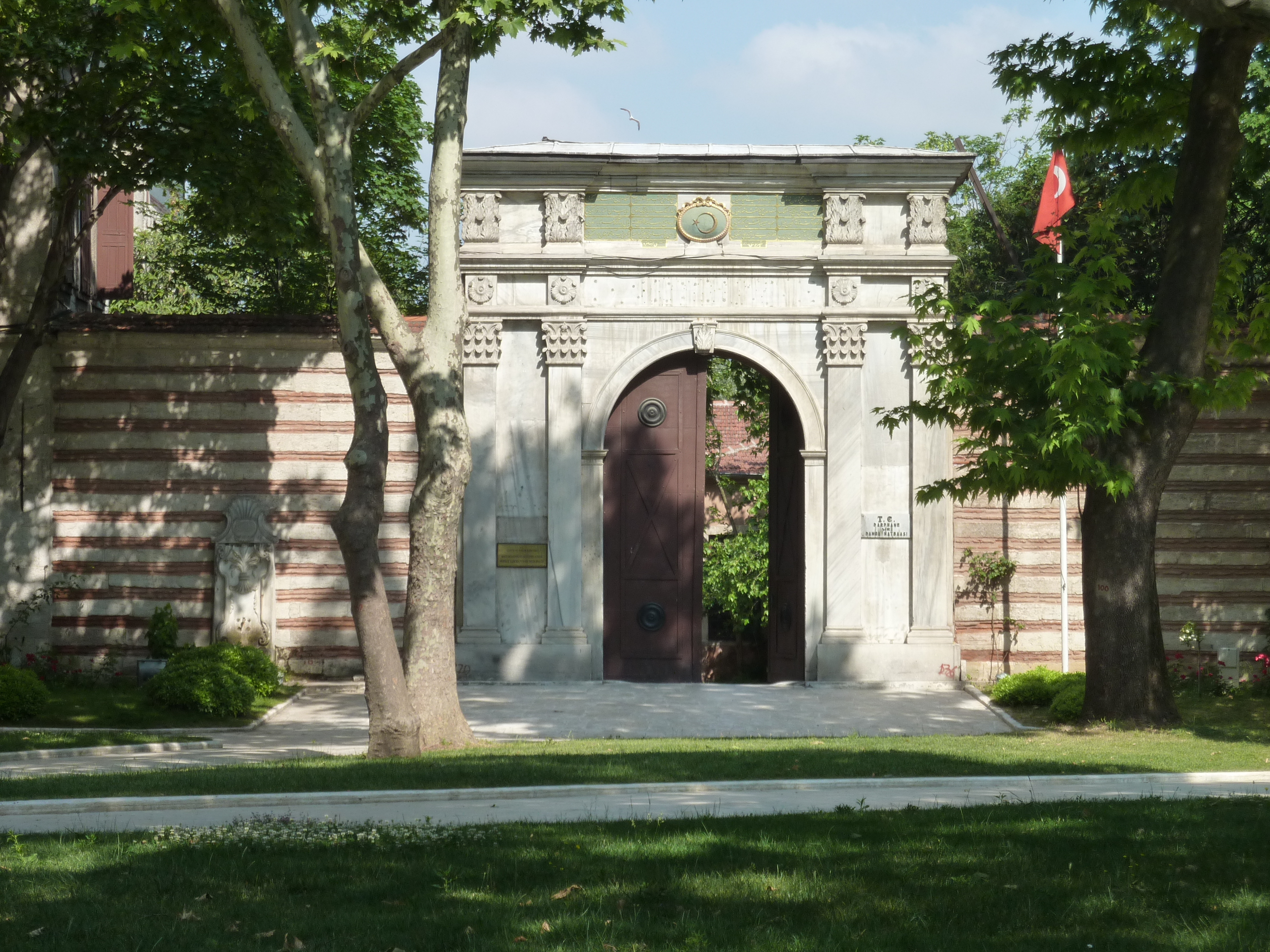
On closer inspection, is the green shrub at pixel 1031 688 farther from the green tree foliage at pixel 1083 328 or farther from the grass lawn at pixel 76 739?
the grass lawn at pixel 76 739

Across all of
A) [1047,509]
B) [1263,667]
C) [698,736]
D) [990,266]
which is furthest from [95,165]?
[990,266]

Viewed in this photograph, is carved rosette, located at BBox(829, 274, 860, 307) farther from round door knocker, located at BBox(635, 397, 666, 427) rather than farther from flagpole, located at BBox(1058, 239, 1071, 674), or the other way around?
round door knocker, located at BBox(635, 397, 666, 427)

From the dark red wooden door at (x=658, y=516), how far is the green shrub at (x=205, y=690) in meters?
5.65

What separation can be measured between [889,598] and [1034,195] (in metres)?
20.1

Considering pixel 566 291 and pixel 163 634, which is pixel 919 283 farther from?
pixel 163 634

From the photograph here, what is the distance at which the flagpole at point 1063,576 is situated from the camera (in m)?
18.3

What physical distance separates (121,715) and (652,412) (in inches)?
331

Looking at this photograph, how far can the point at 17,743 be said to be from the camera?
44.3 feet

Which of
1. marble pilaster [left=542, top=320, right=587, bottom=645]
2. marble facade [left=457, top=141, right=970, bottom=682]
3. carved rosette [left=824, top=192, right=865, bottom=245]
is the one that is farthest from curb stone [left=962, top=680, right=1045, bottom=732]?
carved rosette [left=824, top=192, right=865, bottom=245]

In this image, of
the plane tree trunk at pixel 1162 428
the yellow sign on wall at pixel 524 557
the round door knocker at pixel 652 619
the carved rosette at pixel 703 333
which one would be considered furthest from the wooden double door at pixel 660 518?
the plane tree trunk at pixel 1162 428

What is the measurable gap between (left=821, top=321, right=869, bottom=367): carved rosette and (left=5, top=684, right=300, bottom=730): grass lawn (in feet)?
30.0

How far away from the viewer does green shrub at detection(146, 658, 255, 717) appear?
16.1 metres

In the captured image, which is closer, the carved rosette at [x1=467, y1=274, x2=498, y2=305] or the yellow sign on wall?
the yellow sign on wall

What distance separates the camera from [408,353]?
12.0m
